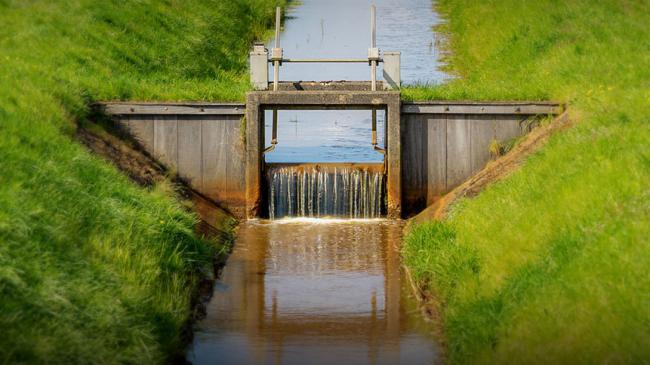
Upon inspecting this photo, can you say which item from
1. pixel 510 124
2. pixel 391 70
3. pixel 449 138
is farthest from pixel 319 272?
pixel 391 70

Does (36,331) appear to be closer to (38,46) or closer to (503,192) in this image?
(503,192)

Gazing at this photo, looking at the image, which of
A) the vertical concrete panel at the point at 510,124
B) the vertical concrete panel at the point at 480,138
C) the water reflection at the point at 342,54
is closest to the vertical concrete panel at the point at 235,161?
the water reflection at the point at 342,54

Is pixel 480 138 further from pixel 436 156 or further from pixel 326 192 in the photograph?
pixel 326 192

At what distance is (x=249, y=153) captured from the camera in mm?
21625

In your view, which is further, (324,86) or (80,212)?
(324,86)

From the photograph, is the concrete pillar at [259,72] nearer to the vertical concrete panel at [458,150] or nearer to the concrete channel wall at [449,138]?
the concrete channel wall at [449,138]

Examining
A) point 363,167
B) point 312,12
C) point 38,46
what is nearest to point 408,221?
point 363,167

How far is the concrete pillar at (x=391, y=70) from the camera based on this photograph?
74.5ft

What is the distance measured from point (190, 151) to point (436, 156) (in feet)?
14.9

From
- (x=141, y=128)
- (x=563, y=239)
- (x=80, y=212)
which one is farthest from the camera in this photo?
(x=141, y=128)

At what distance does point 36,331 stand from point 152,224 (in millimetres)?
5457

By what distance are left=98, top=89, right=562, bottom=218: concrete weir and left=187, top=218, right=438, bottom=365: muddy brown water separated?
111cm

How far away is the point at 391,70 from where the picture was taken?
22797 millimetres

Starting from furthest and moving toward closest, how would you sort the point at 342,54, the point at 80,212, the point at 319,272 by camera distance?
the point at 342,54
the point at 319,272
the point at 80,212
